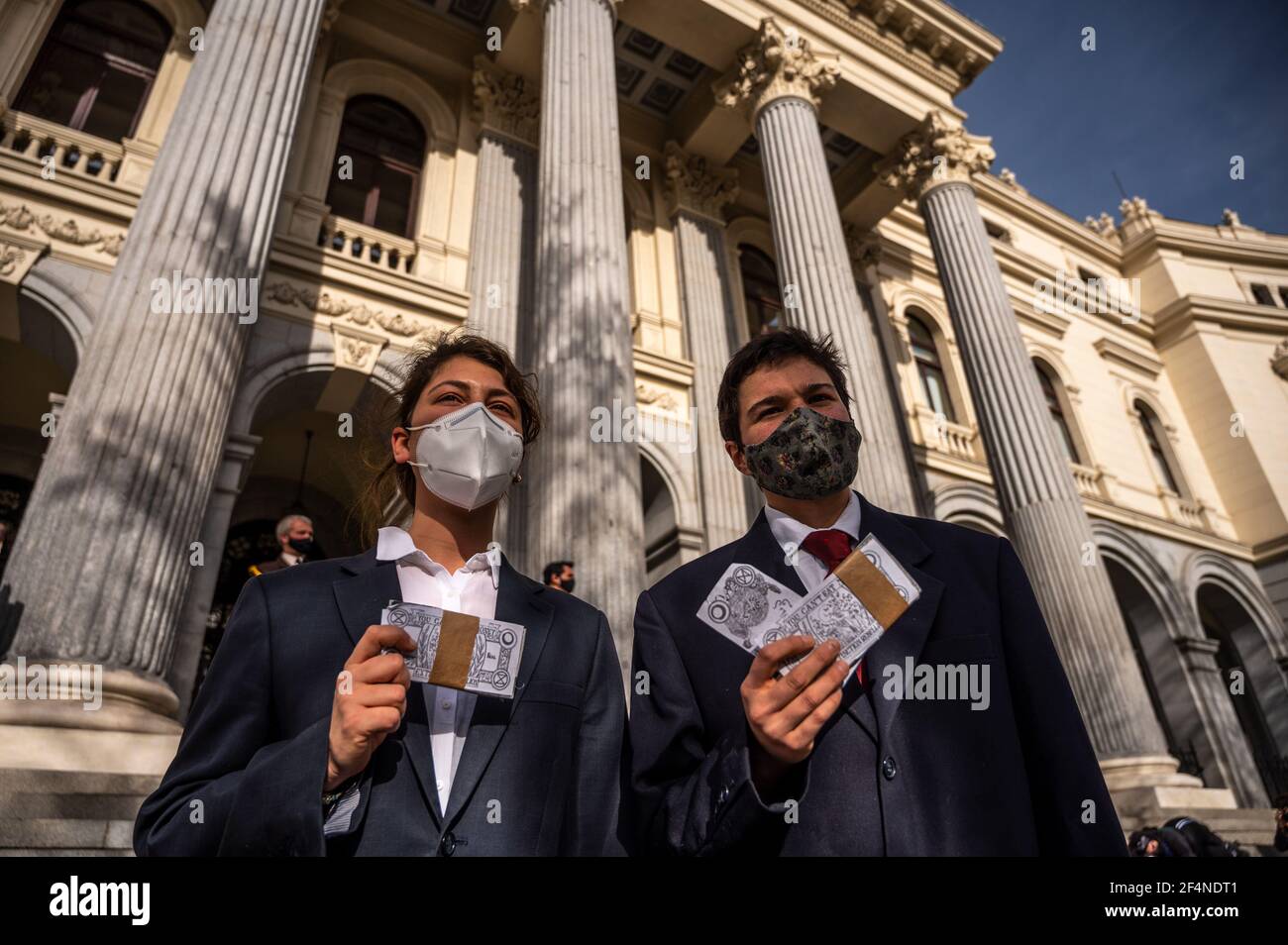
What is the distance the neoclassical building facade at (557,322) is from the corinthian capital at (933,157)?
65 millimetres

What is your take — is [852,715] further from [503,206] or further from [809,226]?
[503,206]

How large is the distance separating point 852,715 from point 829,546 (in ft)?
1.20

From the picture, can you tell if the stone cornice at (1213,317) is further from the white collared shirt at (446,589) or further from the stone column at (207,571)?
the white collared shirt at (446,589)

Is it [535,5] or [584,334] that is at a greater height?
[535,5]

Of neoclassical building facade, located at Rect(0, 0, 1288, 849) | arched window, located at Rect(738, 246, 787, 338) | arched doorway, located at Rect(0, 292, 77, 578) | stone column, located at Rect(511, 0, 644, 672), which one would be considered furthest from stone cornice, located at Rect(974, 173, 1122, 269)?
arched doorway, located at Rect(0, 292, 77, 578)

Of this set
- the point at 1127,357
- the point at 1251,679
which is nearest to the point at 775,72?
the point at 1127,357

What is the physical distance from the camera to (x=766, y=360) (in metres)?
1.90

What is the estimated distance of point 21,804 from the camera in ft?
11.5

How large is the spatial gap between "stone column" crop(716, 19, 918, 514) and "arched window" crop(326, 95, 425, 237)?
474 cm

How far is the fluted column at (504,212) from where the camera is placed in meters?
8.96

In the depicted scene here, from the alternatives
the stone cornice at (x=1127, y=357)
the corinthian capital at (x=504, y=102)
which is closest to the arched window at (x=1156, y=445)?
the stone cornice at (x=1127, y=357)

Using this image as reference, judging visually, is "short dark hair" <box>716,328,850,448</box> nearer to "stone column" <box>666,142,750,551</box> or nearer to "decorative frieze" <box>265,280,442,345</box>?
"decorative frieze" <box>265,280,442,345</box>
